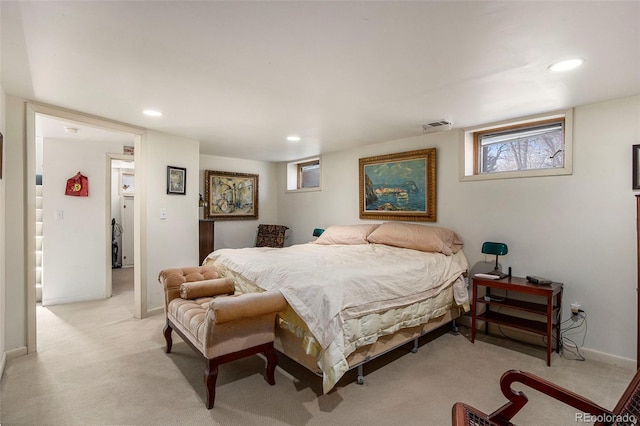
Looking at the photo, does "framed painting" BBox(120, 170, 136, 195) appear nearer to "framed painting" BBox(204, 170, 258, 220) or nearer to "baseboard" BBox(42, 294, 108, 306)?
"framed painting" BBox(204, 170, 258, 220)

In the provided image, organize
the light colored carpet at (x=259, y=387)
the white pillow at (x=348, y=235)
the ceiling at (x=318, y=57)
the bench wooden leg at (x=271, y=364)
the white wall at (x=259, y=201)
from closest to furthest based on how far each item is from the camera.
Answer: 1. the ceiling at (x=318, y=57)
2. the light colored carpet at (x=259, y=387)
3. the bench wooden leg at (x=271, y=364)
4. the white pillow at (x=348, y=235)
5. the white wall at (x=259, y=201)

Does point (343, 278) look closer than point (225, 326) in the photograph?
No

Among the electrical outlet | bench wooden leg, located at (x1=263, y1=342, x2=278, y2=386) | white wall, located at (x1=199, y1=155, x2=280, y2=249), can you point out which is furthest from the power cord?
white wall, located at (x1=199, y1=155, x2=280, y2=249)

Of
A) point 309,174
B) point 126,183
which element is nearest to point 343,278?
point 309,174

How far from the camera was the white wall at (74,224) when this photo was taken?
427 centimetres

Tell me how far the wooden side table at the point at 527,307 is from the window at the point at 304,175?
3347 mm

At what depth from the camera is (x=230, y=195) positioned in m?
5.67

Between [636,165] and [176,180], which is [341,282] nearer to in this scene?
[636,165]

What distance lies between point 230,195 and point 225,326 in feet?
12.8

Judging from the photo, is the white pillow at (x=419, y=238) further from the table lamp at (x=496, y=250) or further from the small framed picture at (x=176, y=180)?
the small framed picture at (x=176, y=180)

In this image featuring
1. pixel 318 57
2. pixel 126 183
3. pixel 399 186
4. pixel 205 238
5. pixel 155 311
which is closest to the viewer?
pixel 318 57

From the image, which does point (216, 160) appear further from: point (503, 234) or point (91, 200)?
point (503, 234)

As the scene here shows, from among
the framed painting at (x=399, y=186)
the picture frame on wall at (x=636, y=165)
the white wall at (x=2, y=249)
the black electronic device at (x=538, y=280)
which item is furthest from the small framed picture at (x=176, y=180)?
the picture frame on wall at (x=636, y=165)

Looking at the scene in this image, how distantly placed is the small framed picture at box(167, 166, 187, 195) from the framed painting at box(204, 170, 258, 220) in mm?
1286
